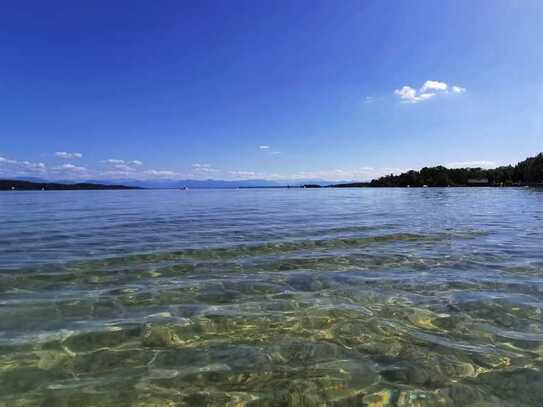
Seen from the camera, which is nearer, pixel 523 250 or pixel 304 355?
pixel 304 355

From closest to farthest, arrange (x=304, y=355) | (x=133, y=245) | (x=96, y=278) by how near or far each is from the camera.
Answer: (x=304, y=355)
(x=96, y=278)
(x=133, y=245)

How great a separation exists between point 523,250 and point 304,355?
1212 cm

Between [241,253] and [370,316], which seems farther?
[241,253]

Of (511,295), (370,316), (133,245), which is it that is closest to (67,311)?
(370,316)

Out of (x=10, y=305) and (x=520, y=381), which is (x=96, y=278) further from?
(x=520, y=381)

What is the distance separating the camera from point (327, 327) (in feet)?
21.1

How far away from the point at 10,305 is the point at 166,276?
3664 mm

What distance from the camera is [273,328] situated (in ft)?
20.9

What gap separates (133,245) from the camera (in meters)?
15.0

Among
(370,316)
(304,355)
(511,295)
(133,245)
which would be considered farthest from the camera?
(133,245)

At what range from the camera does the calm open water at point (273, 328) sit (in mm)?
4438

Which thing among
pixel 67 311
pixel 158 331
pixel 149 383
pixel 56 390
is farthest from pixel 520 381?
pixel 67 311

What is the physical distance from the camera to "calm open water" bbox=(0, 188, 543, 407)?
4438 millimetres

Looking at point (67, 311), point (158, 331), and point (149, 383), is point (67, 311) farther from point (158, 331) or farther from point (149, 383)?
point (149, 383)
